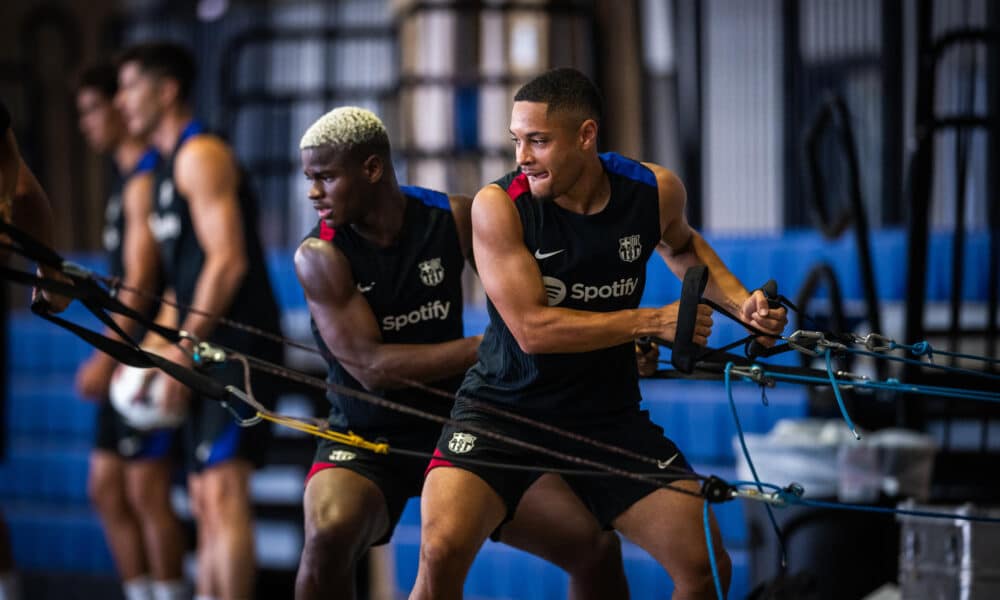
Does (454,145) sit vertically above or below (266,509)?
above

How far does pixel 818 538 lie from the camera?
4371 millimetres

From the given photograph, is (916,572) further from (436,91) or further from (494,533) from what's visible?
(436,91)

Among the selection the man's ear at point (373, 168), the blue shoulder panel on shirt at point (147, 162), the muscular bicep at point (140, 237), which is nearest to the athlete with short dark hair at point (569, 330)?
the man's ear at point (373, 168)

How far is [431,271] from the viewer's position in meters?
3.51

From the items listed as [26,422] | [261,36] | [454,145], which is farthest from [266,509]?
[261,36]

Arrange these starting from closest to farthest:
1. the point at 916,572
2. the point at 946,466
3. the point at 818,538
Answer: the point at 916,572 → the point at 818,538 → the point at 946,466

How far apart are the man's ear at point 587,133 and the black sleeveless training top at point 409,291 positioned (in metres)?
0.58

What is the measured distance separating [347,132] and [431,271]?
44 cm

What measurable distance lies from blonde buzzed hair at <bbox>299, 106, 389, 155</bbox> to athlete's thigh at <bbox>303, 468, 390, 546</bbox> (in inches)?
32.4

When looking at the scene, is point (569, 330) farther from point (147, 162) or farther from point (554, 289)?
point (147, 162)

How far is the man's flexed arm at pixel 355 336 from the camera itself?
134 inches

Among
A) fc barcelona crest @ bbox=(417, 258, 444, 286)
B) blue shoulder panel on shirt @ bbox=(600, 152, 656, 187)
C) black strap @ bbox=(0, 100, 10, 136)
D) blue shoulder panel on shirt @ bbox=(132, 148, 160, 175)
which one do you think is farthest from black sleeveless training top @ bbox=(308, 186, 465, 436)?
blue shoulder panel on shirt @ bbox=(132, 148, 160, 175)

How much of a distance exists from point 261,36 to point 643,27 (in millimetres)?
2266

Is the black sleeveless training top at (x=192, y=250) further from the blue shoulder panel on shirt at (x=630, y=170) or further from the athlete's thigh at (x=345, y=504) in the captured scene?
the blue shoulder panel on shirt at (x=630, y=170)
